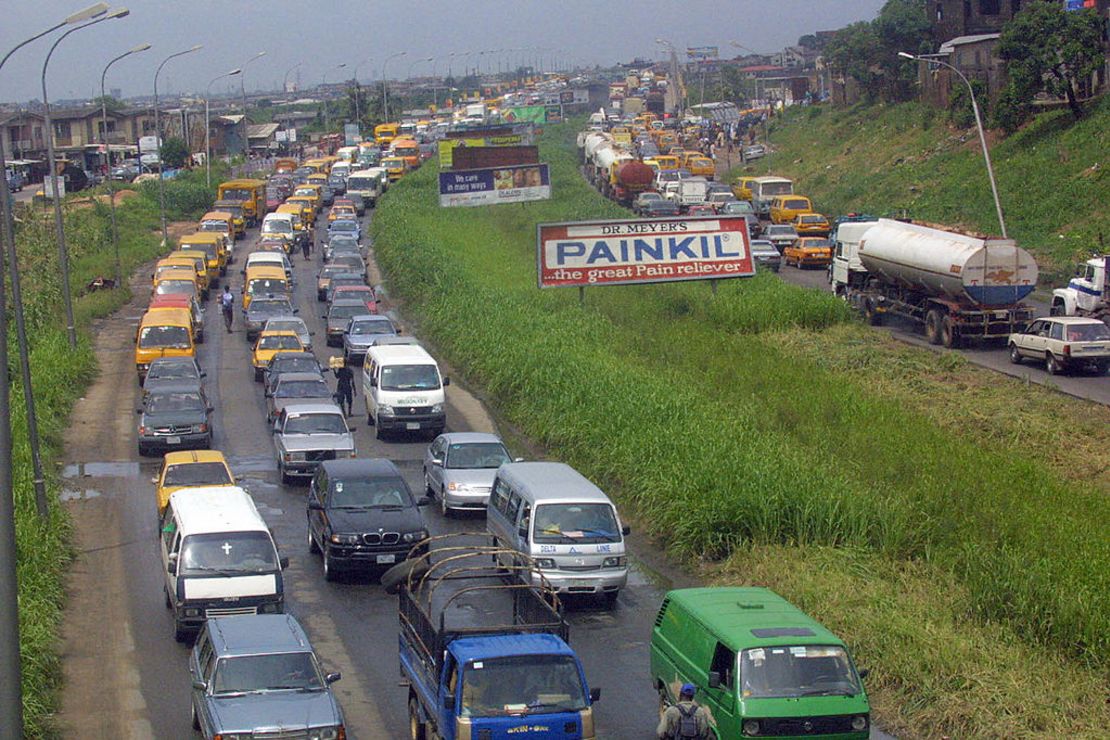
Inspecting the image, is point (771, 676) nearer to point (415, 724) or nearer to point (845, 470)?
point (415, 724)

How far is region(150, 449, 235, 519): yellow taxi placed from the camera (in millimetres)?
24938

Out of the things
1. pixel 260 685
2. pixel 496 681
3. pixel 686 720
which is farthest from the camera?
pixel 260 685

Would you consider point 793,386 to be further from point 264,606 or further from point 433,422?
point 264,606

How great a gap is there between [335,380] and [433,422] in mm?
8004

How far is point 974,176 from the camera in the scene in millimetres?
66125

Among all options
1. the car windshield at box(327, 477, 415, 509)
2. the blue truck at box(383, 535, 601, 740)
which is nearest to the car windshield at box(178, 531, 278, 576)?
the car windshield at box(327, 477, 415, 509)

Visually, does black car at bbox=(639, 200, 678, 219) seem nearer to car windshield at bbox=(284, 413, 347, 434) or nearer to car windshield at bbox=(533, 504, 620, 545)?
car windshield at bbox=(284, 413, 347, 434)

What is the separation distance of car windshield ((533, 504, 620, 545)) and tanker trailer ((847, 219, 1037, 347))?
20.0 meters

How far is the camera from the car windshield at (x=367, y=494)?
22.5 meters

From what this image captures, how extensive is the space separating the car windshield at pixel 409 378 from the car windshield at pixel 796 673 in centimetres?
1883

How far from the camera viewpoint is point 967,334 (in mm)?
39000

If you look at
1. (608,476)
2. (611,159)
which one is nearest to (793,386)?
(608,476)

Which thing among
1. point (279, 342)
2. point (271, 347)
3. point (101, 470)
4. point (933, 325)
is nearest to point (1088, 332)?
point (933, 325)

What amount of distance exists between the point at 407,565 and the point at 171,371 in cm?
2003
